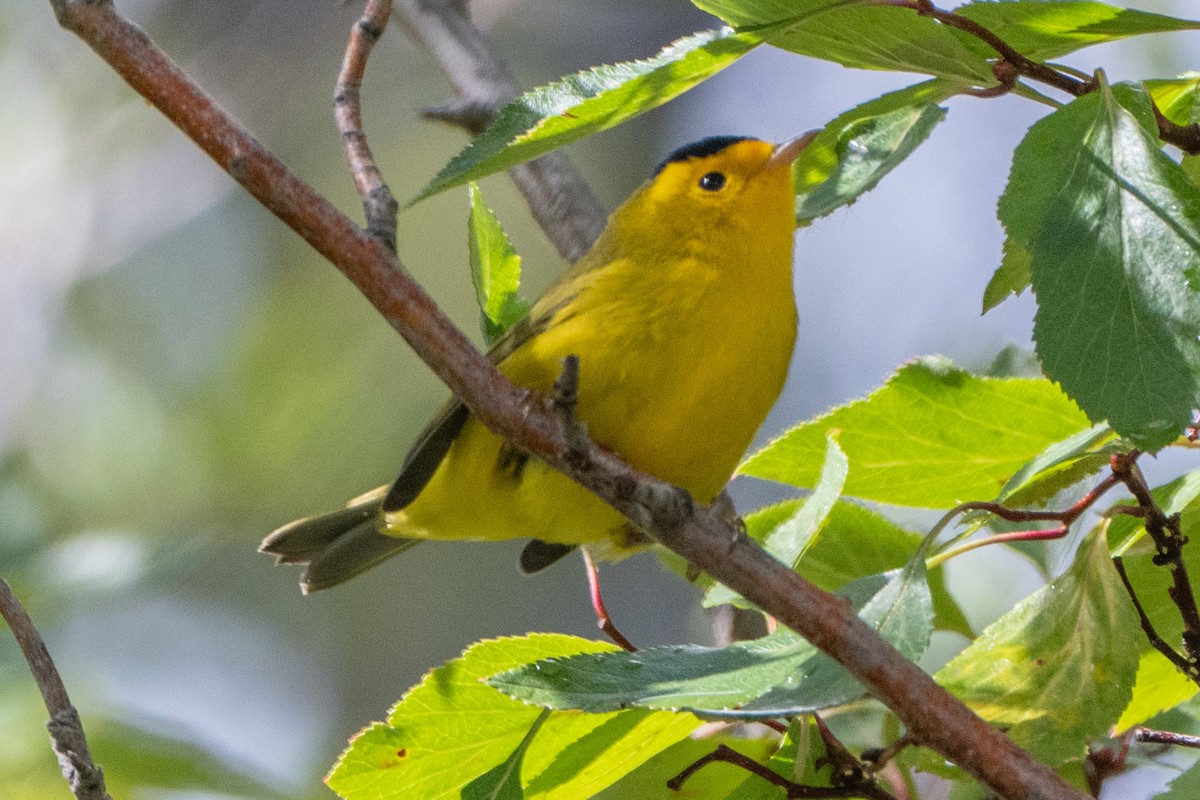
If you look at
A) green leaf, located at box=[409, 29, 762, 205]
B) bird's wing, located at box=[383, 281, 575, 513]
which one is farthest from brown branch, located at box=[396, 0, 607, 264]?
green leaf, located at box=[409, 29, 762, 205]

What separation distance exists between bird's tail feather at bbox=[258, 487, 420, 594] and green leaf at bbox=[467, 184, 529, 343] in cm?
125

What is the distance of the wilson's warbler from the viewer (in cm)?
241

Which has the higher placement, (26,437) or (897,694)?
(26,437)

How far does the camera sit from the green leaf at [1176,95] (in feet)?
6.10

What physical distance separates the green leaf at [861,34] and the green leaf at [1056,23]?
0.04 m

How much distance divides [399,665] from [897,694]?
298 inches

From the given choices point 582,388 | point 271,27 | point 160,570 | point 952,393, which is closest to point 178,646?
point 271,27

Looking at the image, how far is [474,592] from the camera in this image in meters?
8.72

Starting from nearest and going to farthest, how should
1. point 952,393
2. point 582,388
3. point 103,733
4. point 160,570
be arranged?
point 952,393 < point 582,388 < point 103,733 < point 160,570

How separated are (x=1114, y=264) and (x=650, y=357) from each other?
107cm

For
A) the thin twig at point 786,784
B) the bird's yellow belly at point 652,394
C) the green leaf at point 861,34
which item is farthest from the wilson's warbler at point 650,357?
the green leaf at point 861,34

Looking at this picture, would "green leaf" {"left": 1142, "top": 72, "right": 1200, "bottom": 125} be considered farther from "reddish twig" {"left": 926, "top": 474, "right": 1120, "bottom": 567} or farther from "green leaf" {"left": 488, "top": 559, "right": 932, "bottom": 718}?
"green leaf" {"left": 488, "top": 559, "right": 932, "bottom": 718}

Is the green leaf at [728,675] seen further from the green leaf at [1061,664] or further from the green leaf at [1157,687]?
the green leaf at [1157,687]

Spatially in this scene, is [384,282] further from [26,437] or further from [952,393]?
[26,437]
